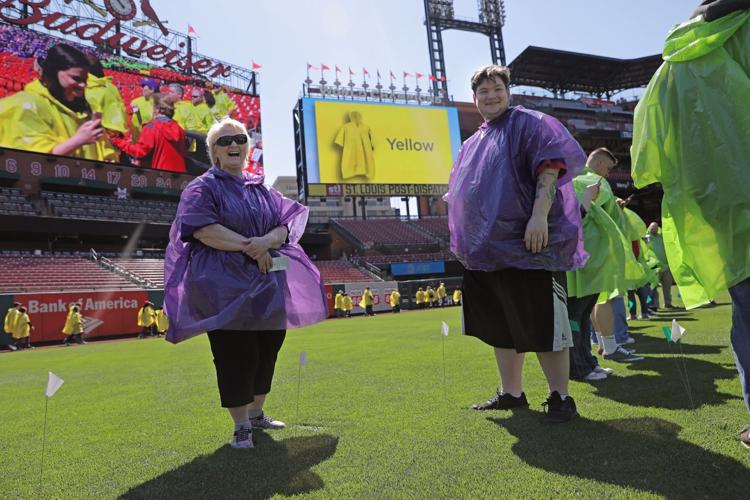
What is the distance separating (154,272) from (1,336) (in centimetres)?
1074

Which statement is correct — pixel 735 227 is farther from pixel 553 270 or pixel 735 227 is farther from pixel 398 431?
pixel 398 431

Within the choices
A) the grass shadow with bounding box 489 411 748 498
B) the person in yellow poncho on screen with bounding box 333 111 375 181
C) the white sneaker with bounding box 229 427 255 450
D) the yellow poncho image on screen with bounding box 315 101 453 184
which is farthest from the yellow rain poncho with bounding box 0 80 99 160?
the grass shadow with bounding box 489 411 748 498

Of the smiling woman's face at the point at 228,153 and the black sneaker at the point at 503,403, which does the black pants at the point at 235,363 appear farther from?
the black sneaker at the point at 503,403

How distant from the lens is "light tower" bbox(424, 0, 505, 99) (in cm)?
4681

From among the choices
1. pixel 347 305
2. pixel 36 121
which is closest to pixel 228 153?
pixel 347 305

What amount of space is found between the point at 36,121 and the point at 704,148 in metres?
30.4

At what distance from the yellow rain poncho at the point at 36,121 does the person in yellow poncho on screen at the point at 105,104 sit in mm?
955

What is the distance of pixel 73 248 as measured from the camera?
28.7 metres

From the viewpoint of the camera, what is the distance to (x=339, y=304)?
2448cm

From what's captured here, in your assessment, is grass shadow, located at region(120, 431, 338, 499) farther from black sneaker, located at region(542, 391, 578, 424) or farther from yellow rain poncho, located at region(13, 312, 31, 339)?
yellow rain poncho, located at region(13, 312, 31, 339)

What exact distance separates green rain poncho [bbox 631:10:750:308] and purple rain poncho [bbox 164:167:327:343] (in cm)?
186

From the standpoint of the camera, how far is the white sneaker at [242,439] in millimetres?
2455

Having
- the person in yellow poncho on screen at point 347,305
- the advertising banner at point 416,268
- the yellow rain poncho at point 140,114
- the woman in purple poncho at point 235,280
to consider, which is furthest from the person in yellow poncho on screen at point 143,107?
the woman in purple poncho at point 235,280

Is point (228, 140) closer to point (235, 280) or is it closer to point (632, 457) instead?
point (235, 280)
